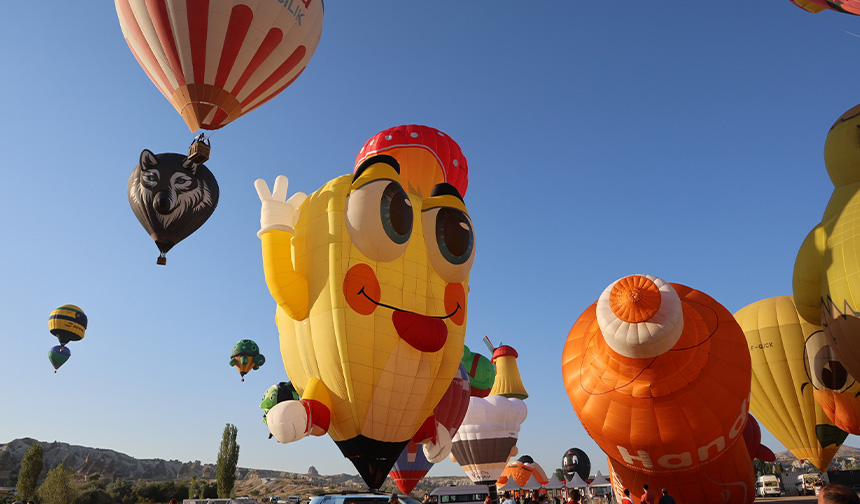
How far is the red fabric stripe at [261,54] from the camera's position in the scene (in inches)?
515

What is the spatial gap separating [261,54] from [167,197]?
4809mm

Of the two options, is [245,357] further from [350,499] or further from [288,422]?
[350,499]

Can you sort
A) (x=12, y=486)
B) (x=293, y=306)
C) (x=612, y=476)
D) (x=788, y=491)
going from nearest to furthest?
1. (x=293, y=306)
2. (x=612, y=476)
3. (x=788, y=491)
4. (x=12, y=486)

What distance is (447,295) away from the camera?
12.0 metres

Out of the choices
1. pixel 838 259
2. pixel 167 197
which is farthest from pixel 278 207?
pixel 838 259

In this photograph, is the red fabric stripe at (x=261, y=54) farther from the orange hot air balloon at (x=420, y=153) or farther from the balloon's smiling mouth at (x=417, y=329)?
the balloon's smiling mouth at (x=417, y=329)

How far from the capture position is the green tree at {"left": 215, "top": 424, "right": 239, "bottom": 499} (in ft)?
129

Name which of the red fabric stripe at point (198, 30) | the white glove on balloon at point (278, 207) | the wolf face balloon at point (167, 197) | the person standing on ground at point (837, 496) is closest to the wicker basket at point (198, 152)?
the wolf face balloon at point (167, 197)

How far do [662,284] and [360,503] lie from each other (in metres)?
6.49

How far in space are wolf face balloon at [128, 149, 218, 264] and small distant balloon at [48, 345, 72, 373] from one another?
24864 millimetres

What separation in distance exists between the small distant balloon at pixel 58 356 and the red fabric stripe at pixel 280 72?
2918 centimetres

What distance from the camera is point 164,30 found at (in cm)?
1261

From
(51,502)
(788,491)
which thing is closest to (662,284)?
(788,491)

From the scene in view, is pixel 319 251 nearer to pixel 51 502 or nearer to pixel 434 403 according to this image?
pixel 434 403
